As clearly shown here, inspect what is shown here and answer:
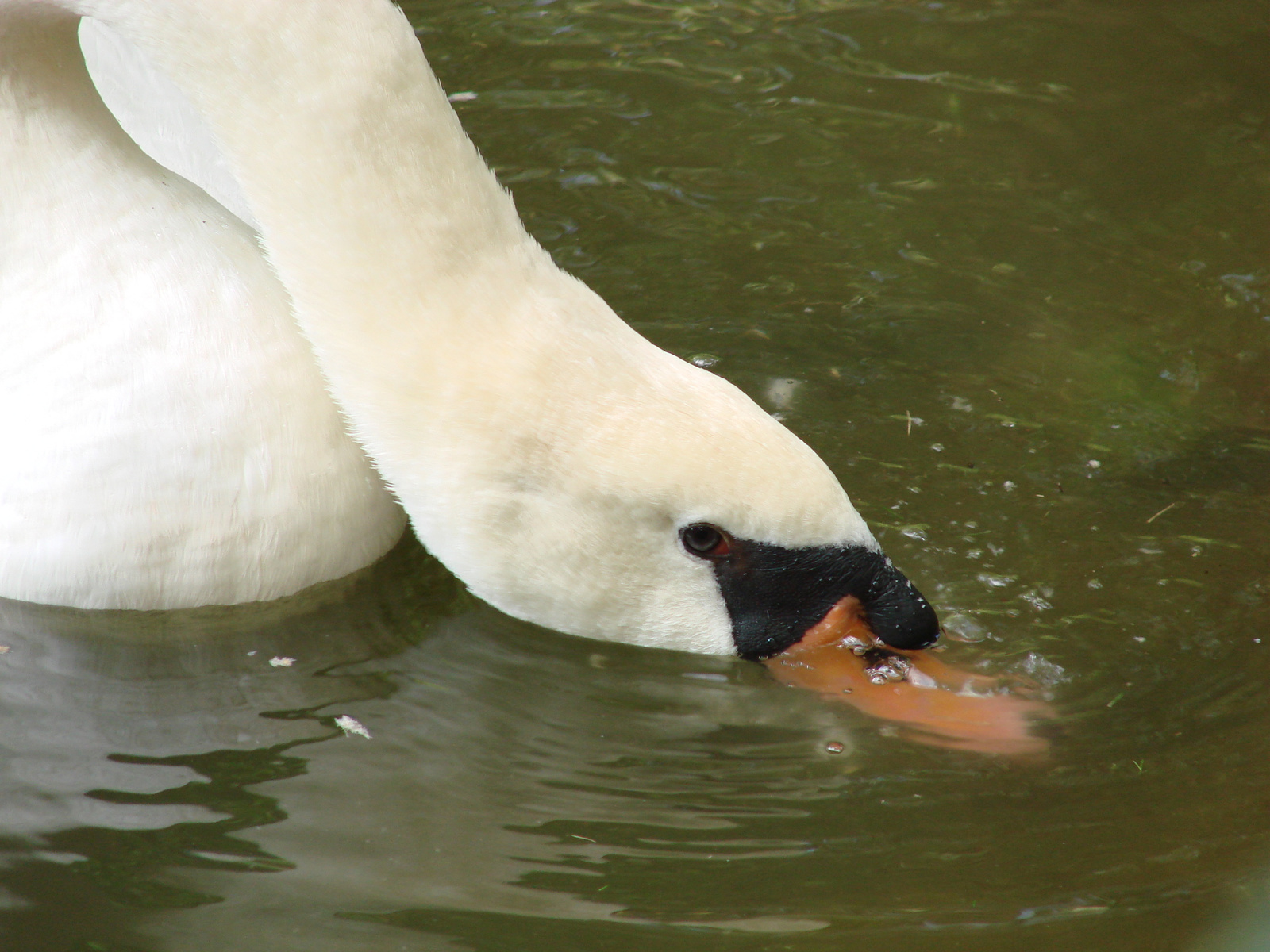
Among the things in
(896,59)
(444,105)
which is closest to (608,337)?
(444,105)

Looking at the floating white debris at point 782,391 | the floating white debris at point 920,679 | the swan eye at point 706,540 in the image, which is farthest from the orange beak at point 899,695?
the floating white debris at point 782,391

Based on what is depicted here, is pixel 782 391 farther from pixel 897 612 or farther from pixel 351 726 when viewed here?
pixel 351 726

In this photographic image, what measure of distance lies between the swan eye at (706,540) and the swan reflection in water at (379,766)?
0.40 metres

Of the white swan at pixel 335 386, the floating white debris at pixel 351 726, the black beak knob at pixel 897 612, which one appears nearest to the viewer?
the white swan at pixel 335 386

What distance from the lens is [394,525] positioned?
129 inches

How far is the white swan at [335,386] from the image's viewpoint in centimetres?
263

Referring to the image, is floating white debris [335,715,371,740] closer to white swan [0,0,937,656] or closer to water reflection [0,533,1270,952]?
water reflection [0,533,1270,952]

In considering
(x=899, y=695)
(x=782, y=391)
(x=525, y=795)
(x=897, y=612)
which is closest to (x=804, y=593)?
(x=897, y=612)

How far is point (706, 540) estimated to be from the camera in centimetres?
276

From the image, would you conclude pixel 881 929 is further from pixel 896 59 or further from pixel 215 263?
pixel 896 59

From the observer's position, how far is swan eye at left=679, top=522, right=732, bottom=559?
273cm

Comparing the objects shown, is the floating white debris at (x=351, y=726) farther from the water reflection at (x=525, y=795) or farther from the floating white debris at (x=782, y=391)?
the floating white debris at (x=782, y=391)

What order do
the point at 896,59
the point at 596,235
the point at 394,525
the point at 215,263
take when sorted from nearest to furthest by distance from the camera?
1. the point at 215,263
2. the point at 394,525
3. the point at 596,235
4. the point at 896,59

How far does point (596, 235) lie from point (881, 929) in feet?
9.68
